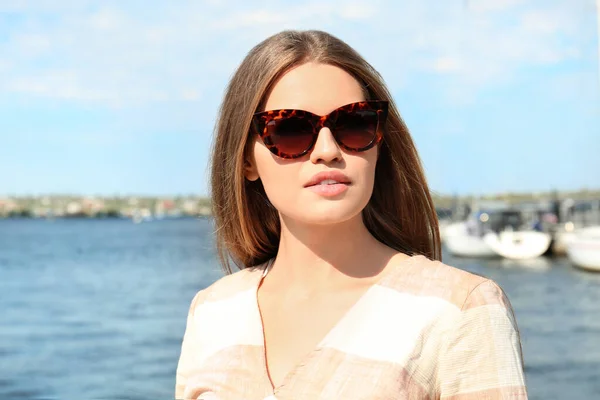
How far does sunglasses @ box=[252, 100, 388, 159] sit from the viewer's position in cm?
222

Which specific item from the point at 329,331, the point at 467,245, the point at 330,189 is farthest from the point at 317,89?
the point at 467,245

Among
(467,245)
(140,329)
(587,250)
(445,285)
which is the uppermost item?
(445,285)

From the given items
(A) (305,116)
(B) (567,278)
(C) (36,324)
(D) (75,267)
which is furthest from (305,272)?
(D) (75,267)

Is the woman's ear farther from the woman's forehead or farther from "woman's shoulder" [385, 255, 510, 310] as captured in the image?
"woman's shoulder" [385, 255, 510, 310]

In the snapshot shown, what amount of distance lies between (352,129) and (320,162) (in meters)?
0.12

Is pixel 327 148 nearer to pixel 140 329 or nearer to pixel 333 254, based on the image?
pixel 333 254

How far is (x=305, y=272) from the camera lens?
247 centimetres

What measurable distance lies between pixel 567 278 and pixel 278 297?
36.9m

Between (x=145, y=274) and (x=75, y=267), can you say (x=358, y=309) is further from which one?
(x=75, y=267)

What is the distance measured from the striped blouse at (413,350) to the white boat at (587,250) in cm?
3518

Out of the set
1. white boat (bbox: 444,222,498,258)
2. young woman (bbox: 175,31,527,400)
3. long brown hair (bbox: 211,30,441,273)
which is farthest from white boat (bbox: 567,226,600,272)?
young woman (bbox: 175,31,527,400)

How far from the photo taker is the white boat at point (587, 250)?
35844 mm

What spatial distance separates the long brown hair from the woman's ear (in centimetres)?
2

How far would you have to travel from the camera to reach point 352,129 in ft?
7.27
